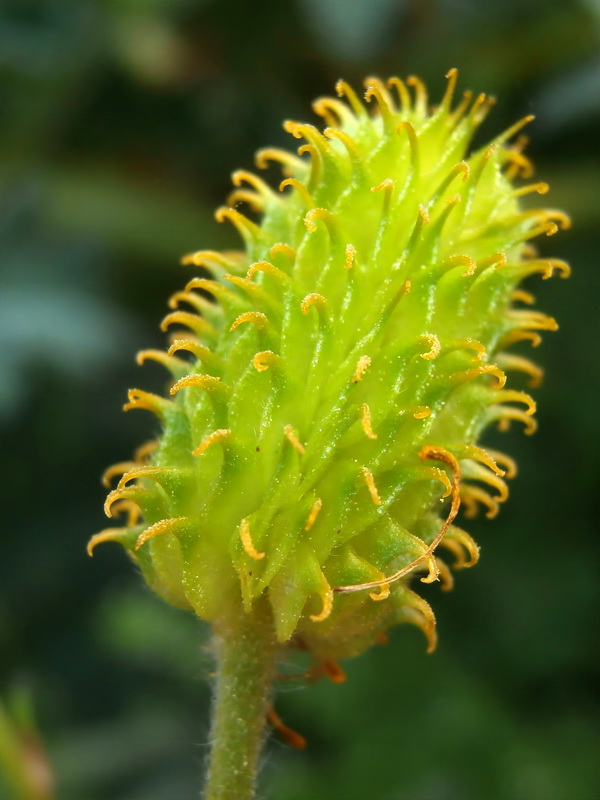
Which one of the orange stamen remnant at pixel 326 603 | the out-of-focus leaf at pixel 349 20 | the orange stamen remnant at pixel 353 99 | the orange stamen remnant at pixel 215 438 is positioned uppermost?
the out-of-focus leaf at pixel 349 20

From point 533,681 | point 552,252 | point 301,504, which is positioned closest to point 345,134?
point 301,504

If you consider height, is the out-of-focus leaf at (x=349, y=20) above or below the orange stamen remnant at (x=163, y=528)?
above

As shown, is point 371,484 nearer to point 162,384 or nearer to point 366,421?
point 366,421

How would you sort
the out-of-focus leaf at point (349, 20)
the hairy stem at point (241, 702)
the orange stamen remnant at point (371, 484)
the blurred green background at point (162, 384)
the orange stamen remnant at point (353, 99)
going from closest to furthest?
the orange stamen remnant at point (371, 484)
the hairy stem at point (241, 702)
the orange stamen remnant at point (353, 99)
the out-of-focus leaf at point (349, 20)
the blurred green background at point (162, 384)

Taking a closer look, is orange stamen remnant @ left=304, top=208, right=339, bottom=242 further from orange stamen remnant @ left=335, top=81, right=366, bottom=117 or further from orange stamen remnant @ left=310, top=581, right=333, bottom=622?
orange stamen remnant @ left=310, top=581, right=333, bottom=622

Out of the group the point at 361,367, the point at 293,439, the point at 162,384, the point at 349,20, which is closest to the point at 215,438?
the point at 293,439

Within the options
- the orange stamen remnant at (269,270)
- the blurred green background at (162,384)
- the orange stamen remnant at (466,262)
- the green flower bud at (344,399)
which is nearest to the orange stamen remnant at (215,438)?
the green flower bud at (344,399)

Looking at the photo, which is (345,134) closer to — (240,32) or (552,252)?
(552,252)

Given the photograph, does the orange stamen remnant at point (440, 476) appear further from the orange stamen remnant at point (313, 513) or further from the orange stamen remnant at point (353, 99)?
the orange stamen remnant at point (353, 99)
